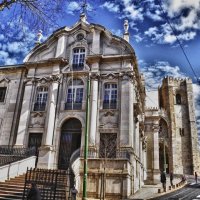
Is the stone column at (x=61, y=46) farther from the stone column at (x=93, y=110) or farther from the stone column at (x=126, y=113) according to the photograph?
the stone column at (x=126, y=113)

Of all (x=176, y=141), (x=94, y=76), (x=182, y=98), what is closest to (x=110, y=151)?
(x=94, y=76)

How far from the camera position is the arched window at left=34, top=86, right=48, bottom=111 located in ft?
72.8

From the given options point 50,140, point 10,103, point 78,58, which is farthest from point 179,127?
point 10,103

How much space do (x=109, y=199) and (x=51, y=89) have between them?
10.7m

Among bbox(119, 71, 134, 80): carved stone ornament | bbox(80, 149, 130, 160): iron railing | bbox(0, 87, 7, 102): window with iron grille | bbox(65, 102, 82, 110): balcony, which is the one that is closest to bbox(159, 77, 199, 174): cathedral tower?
bbox(119, 71, 134, 80): carved stone ornament

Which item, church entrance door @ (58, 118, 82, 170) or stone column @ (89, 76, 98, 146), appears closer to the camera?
stone column @ (89, 76, 98, 146)

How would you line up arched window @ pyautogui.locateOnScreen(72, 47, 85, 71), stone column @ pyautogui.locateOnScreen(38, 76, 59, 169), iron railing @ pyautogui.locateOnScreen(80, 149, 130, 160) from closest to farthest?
1. iron railing @ pyautogui.locateOnScreen(80, 149, 130, 160)
2. stone column @ pyautogui.locateOnScreen(38, 76, 59, 169)
3. arched window @ pyautogui.locateOnScreen(72, 47, 85, 71)

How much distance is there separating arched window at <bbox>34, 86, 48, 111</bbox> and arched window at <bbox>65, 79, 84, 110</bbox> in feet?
7.26

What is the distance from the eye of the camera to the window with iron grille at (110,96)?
20.5 metres

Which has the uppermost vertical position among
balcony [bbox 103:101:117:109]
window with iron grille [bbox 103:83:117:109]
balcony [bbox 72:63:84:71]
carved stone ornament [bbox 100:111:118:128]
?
balcony [bbox 72:63:84:71]

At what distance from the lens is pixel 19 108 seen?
23.1 meters

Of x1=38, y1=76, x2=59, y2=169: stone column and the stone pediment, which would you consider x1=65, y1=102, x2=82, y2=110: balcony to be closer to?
x1=38, y1=76, x2=59, y2=169: stone column

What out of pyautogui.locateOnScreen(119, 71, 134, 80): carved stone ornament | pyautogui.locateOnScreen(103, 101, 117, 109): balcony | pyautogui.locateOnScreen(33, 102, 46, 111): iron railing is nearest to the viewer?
pyautogui.locateOnScreen(103, 101, 117, 109): balcony

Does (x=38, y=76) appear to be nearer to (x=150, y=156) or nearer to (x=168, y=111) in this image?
(x=150, y=156)
